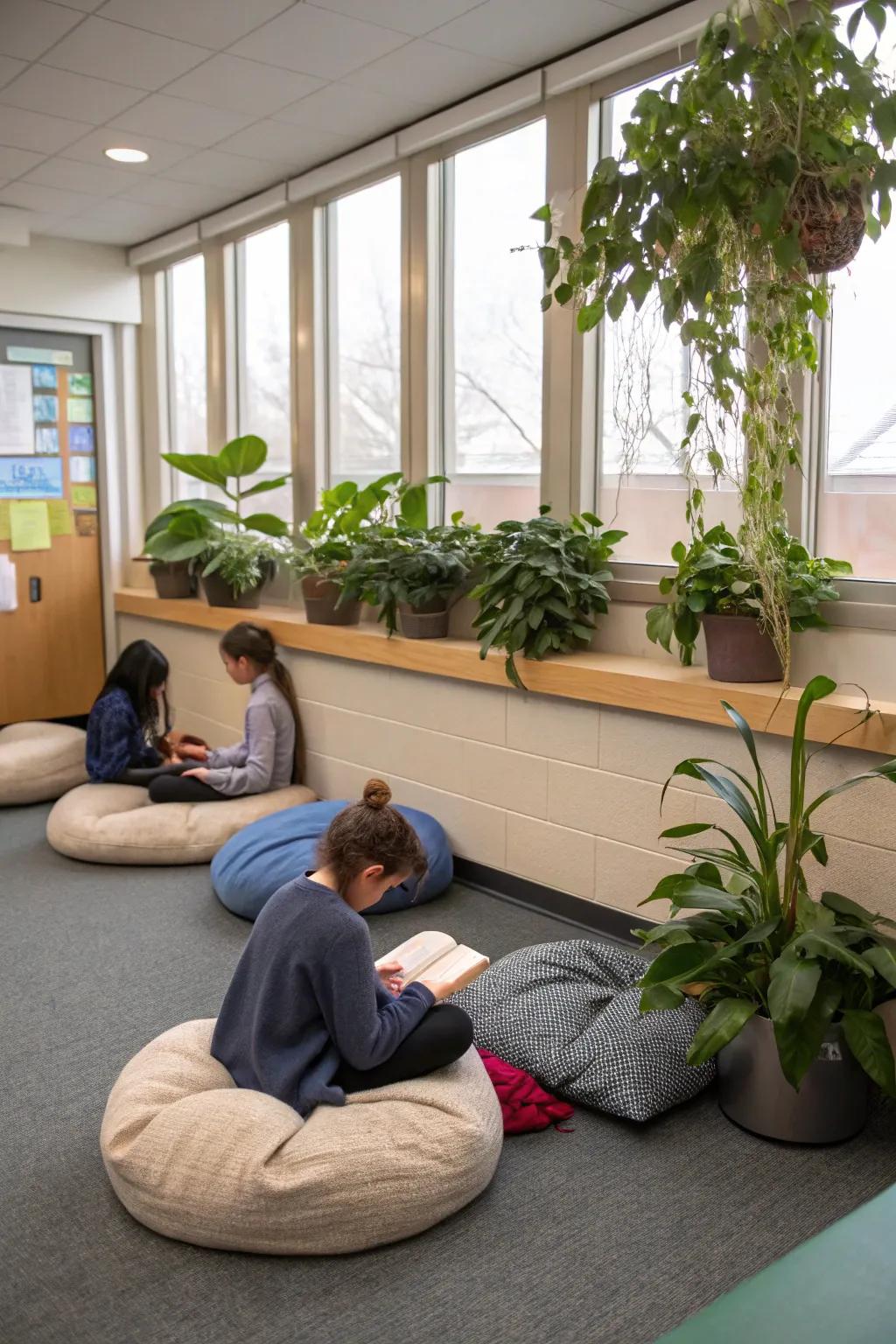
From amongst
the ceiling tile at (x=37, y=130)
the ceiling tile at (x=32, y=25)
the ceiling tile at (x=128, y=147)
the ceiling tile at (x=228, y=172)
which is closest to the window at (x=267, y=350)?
the ceiling tile at (x=228, y=172)

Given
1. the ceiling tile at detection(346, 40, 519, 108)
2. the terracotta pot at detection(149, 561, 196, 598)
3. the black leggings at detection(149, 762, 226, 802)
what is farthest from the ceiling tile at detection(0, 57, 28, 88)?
the black leggings at detection(149, 762, 226, 802)

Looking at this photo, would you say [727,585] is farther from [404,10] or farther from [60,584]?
[60,584]

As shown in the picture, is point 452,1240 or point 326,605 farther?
point 326,605

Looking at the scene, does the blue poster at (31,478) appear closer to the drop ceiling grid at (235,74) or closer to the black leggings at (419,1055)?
the drop ceiling grid at (235,74)

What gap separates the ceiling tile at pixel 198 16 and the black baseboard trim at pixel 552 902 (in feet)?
9.01

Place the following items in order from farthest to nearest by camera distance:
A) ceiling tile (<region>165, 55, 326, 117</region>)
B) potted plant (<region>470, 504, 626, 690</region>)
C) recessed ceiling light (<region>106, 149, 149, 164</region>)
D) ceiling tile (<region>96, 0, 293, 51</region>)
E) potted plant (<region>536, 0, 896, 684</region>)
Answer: recessed ceiling light (<region>106, 149, 149, 164</region>) → ceiling tile (<region>165, 55, 326, 117</region>) → potted plant (<region>470, 504, 626, 690</region>) → ceiling tile (<region>96, 0, 293, 51</region>) → potted plant (<region>536, 0, 896, 684</region>)

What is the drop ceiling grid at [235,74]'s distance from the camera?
132 inches

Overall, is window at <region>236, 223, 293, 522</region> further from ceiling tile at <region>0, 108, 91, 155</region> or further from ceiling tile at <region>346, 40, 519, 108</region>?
ceiling tile at <region>346, 40, 519, 108</region>

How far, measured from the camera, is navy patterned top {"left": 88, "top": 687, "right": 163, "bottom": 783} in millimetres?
4660

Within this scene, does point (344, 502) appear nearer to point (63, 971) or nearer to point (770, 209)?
point (63, 971)

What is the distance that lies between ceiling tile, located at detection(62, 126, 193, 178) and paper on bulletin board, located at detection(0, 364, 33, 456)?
1497mm

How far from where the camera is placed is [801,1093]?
242 cm

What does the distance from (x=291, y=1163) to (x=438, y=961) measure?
68cm

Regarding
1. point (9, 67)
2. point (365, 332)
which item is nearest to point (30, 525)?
point (365, 332)
